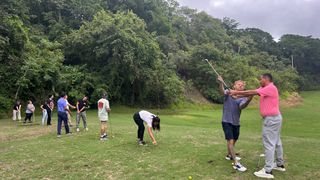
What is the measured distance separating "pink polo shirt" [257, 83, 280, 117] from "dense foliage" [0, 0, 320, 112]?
31.3 metres

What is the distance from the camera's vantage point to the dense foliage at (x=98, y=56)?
38.9 metres

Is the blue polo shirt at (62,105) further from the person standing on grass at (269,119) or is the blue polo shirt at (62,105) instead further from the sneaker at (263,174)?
the sneaker at (263,174)

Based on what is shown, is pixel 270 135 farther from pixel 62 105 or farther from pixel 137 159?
pixel 62 105

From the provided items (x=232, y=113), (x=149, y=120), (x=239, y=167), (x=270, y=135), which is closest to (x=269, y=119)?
(x=270, y=135)

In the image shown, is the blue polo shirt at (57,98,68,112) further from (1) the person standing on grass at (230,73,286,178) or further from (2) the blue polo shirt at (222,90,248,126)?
(1) the person standing on grass at (230,73,286,178)

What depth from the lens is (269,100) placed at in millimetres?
9648

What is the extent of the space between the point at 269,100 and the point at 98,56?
1420 inches

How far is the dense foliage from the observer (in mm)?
38850

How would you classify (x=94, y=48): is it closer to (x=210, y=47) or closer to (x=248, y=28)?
(x=210, y=47)

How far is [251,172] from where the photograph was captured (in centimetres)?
1021

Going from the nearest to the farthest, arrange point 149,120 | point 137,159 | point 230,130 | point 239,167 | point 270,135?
1. point 270,135
2. point 239,167
3. point 230,130
4. point 137,159
5. point 149,120

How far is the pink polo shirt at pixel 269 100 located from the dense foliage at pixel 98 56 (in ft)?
103

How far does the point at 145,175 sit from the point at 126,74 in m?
35.5

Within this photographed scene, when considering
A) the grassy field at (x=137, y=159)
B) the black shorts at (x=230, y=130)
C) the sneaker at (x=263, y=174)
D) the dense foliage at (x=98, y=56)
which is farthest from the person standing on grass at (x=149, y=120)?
the dense foliage at (x=98, y=56)
